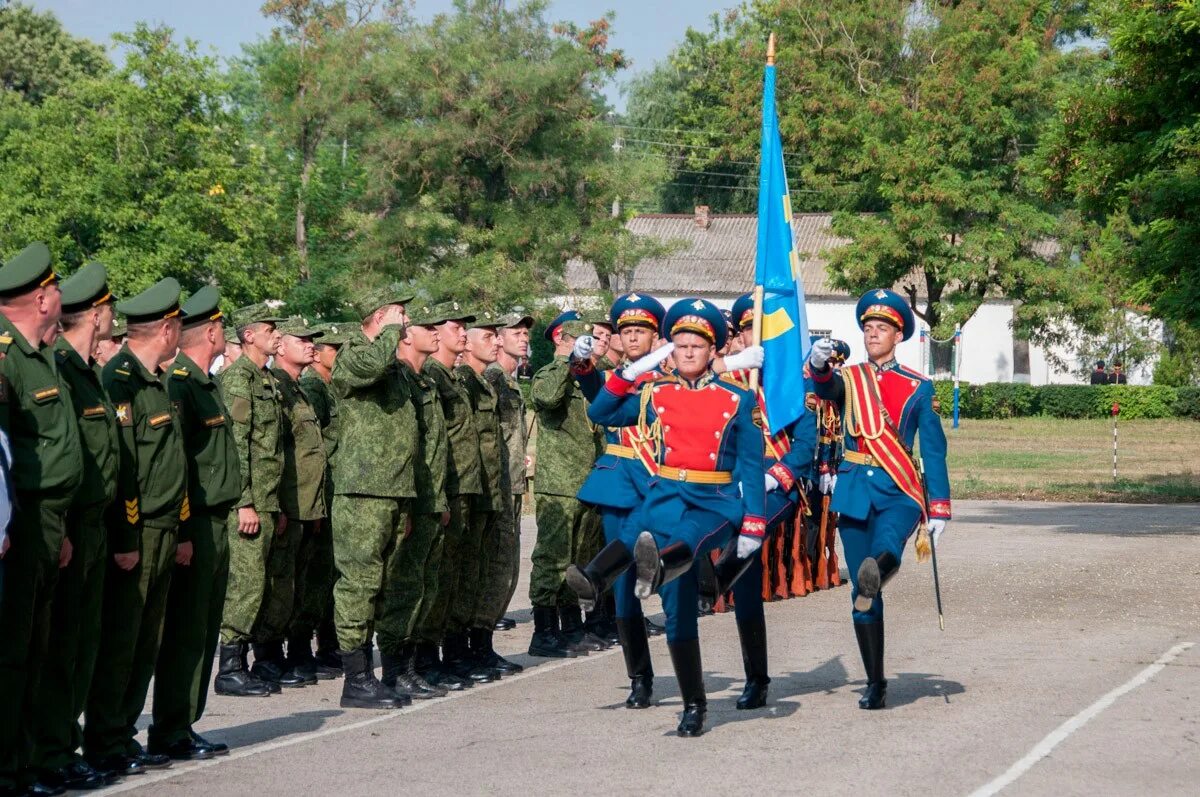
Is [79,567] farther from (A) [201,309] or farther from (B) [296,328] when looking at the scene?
(B) [296,328]

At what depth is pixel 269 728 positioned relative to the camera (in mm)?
8875

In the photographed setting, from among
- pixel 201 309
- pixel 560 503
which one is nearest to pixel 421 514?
pixel 201 309

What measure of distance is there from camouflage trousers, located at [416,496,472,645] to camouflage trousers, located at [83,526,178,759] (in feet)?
8.06

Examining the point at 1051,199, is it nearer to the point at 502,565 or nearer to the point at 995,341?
the point at 502,565

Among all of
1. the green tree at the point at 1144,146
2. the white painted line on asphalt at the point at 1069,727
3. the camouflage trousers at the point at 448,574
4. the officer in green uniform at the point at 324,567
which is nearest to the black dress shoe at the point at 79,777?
the camouflage trousers at the point at 448,574

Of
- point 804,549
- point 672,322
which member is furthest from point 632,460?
point 804,549

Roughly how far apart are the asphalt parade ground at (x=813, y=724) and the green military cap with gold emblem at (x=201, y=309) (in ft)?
6.55

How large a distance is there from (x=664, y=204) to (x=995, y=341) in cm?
2056

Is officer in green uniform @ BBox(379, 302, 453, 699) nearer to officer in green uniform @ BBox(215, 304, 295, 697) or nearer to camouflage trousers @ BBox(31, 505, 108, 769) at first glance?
officer in green uniform @ BBox(215, 304, 295, 697)

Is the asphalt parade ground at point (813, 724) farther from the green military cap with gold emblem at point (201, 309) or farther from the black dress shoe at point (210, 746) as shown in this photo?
the green military cap with gold emblem at point (201, 309)

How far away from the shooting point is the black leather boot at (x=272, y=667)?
1036 centimetres

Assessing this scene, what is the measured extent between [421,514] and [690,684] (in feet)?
6.90

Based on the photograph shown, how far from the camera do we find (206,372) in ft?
27.3

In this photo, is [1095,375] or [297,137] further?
[1095,375]
